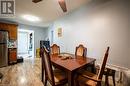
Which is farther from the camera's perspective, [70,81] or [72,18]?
[72,18]

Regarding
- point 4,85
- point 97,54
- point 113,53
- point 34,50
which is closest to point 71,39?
point 97,54

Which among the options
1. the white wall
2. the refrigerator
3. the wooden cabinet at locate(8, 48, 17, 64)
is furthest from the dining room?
the wooden cabinet at locate(8, 48, 17, 64)

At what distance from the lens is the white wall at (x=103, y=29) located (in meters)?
2.54

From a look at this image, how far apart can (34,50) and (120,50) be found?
6160 mm

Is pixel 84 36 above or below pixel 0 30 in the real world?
below

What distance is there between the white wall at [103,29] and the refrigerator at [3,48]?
3019 millimetres

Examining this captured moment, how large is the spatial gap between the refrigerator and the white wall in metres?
3.02

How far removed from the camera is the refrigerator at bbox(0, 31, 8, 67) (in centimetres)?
459

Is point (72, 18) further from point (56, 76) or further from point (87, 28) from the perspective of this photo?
point (56, 76)

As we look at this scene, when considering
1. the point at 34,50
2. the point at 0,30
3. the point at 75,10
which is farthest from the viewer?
the point at 34,50

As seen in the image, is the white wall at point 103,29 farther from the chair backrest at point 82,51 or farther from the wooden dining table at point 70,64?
the wooden dining table at point 70,64

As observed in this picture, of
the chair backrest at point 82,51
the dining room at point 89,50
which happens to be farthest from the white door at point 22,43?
the chair backrest at point 82,51

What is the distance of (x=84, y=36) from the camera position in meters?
3.73

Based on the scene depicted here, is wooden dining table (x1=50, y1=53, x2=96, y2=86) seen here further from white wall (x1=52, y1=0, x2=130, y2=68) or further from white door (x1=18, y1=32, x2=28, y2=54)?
white door (x1=18, y1=32, x2=28, y2=54)
